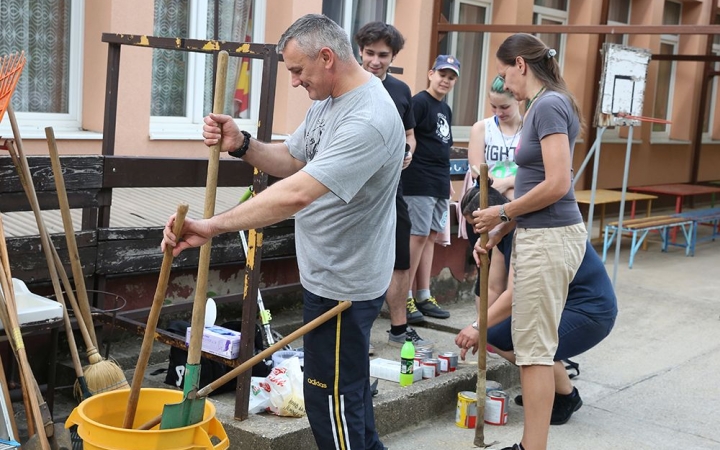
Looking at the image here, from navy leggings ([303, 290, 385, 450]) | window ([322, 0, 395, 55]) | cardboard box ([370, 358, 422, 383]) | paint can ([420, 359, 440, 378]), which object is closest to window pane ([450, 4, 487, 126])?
window ([322, 0, 395, 55])

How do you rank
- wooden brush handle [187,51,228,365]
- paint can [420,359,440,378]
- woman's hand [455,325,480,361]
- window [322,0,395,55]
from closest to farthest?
wooden brush handle [187,51,228,365], woman's hand [455,325,480,361], paint can [420,359,440,378], window [322,0,395,55]

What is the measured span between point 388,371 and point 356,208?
1.86 metres

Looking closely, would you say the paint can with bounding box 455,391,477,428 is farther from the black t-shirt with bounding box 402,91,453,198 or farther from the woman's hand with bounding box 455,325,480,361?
the black t-shirt with bounding box 402,91,453,198

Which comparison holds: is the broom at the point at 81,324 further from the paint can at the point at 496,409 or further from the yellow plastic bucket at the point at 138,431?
the paint can at the point at 496,409

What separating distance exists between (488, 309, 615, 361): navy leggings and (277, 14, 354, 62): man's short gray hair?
6.29ft

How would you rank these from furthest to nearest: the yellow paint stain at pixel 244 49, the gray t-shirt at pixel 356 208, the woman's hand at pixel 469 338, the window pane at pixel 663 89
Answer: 1. the window pane at pixel 663 89
2. the woman's hand at pixel 469 338
3. the yellow paint stain at pixel 244 49
4. the gray t-shirt at pixel 356 208

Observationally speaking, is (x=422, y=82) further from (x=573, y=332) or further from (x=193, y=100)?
(x=573, y=332)

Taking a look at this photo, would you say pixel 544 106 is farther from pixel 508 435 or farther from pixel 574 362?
pixel 574 362

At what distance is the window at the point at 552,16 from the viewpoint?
39.7 feet

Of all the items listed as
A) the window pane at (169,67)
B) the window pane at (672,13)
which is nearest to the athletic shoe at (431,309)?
the window pane at (169,67)

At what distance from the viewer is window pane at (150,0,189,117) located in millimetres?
7828

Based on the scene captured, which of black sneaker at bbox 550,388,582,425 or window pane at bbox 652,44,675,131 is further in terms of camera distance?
window pane at bbox 652,44,675,131

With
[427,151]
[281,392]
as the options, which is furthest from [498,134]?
[281,392]

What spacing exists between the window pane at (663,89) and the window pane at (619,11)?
4.97 ft
